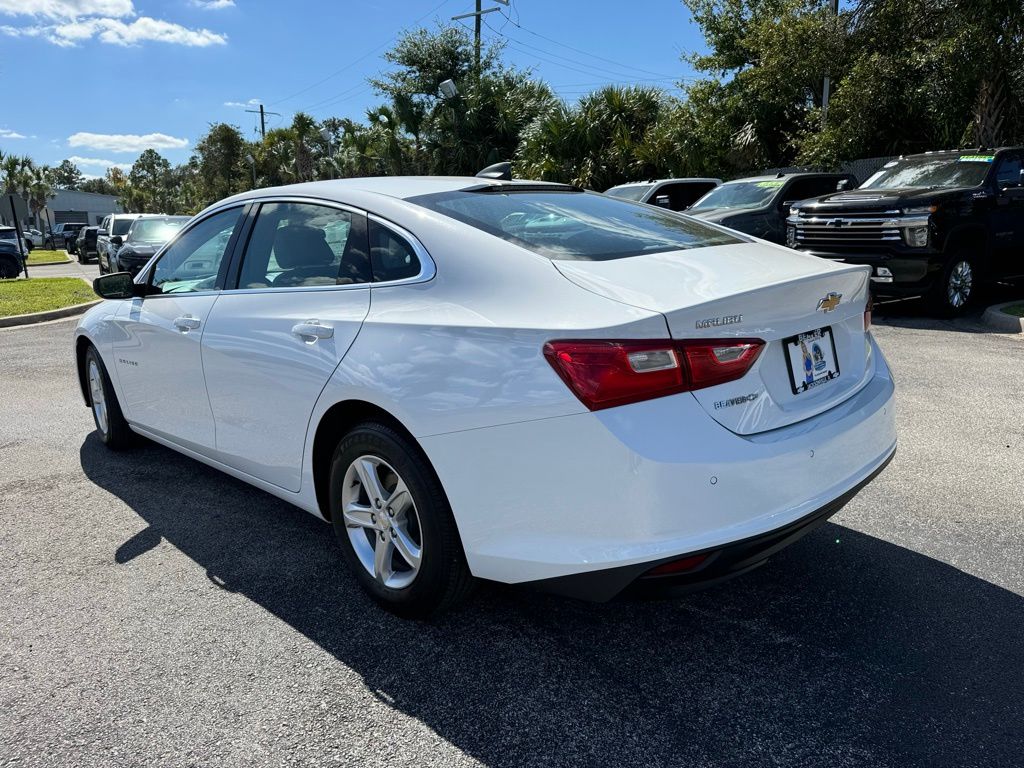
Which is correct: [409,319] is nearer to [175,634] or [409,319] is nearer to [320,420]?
[320,420]

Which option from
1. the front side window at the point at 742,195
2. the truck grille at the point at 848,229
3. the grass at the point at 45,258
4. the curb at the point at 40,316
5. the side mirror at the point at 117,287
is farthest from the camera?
the grass at the point at 45,258

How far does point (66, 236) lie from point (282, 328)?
46.4 m

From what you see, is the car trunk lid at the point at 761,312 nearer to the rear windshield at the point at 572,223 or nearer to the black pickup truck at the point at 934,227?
the rear windshield at the point at 572,223

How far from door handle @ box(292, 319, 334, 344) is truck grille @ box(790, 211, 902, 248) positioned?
318 inches

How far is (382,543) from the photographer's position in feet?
9.72

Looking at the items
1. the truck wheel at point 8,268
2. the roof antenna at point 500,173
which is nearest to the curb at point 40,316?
the truck wheel at point 8,268

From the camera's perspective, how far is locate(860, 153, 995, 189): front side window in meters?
9.90

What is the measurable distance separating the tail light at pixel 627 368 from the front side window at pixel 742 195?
34.6 ft

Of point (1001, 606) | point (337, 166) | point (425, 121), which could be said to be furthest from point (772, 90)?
point (337, 166)

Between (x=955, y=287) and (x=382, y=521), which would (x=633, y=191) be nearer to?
(x=955, y=287)

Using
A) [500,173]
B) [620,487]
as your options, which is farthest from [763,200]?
[620,487]

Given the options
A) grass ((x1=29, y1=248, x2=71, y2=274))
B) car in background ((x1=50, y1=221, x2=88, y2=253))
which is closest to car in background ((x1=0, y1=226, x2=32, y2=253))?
grass ((x1=29, y1=248, x2=71, y2=274))

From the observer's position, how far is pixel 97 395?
5184 mm

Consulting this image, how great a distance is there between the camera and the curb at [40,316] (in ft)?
38.5
